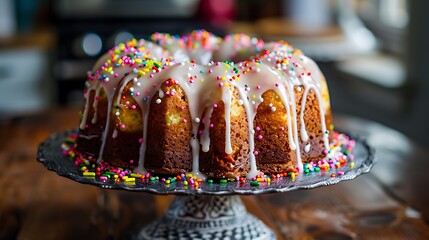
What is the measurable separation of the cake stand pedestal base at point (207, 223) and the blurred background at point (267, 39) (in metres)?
1.69

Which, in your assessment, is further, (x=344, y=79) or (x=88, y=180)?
(x=344, y=79)

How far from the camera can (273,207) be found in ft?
5.47

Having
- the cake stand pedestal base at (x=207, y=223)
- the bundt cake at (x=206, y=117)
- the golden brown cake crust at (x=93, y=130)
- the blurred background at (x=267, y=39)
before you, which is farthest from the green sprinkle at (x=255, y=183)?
the blurred background at (x=267, y=39)

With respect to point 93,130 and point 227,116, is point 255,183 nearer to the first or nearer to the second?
point 227,116

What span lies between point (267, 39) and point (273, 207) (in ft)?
7.02

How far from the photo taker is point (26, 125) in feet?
7.98

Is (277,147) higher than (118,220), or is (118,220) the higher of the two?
(277,147)

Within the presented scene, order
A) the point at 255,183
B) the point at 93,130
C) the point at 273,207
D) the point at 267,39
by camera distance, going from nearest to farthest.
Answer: the point at 255,183
the point at 93,130
the point at 273,207
the point at 267,39

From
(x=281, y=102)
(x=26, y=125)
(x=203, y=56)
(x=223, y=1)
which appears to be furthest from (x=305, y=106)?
(x=223, y=1)

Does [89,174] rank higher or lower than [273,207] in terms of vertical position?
higher

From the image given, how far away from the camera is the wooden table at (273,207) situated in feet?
4.89

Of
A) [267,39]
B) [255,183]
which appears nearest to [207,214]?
[255,183]

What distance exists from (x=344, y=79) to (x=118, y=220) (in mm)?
2242

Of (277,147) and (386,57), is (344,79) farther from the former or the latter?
(277,147)
